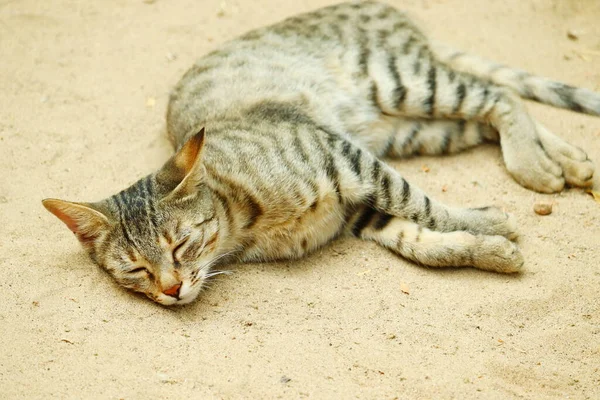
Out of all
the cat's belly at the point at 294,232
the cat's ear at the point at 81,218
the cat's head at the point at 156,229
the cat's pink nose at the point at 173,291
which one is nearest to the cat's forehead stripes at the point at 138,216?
the cat's head at the point at 156,229

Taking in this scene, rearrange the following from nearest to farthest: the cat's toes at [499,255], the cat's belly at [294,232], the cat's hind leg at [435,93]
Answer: the cat's toes at [499,255] < the cat's belly at [294,232] < the cat's hind leg at [435,93]

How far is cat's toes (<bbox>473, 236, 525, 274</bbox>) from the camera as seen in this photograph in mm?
3559

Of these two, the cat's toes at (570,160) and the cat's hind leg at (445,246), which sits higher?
the cat's toes at (570,160)

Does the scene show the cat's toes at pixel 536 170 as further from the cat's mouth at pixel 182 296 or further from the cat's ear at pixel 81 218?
the cat's ear at pixel 81 218

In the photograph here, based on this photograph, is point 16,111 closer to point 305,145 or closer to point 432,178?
point 305,145

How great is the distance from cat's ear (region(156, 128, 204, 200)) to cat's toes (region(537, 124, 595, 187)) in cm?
227

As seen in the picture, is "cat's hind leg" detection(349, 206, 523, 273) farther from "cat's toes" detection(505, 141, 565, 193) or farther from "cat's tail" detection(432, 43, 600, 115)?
"cat's tail" detection(432, 43, 600, 115)

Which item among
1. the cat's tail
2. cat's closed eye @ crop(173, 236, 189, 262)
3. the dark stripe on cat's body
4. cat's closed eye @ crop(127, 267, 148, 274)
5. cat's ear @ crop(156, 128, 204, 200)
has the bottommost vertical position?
the dark stripe on cat's body

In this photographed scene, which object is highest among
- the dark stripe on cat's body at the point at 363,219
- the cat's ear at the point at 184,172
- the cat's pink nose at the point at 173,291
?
the cat's ear at the point at 184,172

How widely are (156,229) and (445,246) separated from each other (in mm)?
1553

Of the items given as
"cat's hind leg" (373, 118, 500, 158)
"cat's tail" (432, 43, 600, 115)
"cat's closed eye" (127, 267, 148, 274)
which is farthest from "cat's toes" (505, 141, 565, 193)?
"cat's closed eye" (127, 267, 148, 274)

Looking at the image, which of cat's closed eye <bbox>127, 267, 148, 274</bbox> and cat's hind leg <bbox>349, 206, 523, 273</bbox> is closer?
cat's closed eye <bbox>127, 267, 148, 274</bbox>

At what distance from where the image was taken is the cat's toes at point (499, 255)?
3559 millimetres

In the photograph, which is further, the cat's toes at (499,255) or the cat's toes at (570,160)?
the cat's toes at (570,160)
